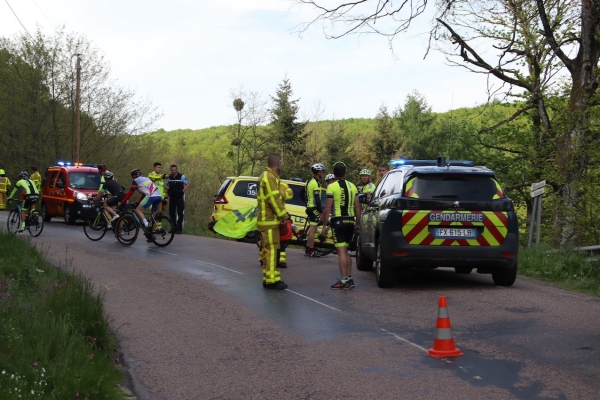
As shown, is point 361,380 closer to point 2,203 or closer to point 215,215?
point 215,215

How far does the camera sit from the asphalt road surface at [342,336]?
234 inches

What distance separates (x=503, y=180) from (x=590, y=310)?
23.6 meters

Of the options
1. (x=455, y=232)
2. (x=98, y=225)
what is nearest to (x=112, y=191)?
(x=98, y=225)

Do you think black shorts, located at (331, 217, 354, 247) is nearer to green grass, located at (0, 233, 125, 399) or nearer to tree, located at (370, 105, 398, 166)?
green grass, located at (0, 233, 125, 399)

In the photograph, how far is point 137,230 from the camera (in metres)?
17.7

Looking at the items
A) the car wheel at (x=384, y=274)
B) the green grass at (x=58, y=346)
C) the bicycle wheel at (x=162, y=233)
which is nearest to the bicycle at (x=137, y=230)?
the bicycle wheel at (x=162, y=233)

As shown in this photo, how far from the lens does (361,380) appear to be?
240 inches

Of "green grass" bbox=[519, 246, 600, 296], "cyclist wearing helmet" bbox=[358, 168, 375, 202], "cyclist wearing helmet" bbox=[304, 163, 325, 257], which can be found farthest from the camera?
"cyclist wearing helmet" bbox=[358, 168, 375, 202]

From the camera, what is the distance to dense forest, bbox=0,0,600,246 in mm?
16109

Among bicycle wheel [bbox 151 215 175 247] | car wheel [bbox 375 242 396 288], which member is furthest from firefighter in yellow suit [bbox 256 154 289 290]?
bicycle wheel [bbox 151 215 175 247]

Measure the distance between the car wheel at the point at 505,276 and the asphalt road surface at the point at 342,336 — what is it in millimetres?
190

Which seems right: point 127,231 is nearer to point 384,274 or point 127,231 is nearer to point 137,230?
point 137,230

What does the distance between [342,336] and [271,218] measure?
3759 millimetres

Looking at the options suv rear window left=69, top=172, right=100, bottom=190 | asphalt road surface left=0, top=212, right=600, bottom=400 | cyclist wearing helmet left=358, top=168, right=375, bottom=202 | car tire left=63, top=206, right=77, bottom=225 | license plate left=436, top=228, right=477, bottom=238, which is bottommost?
asphalt road surface left=0, top=212, right=600, bottom=400
